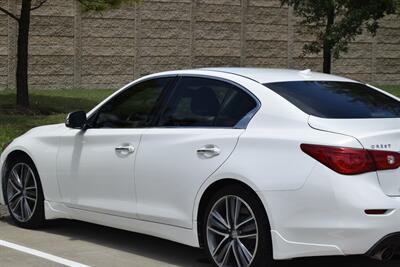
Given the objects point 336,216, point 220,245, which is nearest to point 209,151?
point 220,245

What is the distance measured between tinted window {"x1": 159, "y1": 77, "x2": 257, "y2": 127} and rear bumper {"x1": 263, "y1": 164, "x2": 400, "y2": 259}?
93 cm

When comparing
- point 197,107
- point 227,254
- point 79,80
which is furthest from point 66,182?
point 79,80

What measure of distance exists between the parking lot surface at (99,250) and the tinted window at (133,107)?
3.67 feet

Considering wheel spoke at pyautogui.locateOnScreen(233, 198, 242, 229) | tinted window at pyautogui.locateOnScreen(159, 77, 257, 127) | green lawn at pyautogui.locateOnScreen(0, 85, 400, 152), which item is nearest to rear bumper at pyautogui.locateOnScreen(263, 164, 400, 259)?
wheel spoke at pyautogui.locateOnScreen(233, 198, 242, 229)

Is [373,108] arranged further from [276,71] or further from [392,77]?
[392,77]

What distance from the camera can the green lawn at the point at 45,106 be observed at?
1418 centimetres

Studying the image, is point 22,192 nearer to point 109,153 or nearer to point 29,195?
point 29,195

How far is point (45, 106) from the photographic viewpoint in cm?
1764

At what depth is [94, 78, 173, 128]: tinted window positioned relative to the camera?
6695mm

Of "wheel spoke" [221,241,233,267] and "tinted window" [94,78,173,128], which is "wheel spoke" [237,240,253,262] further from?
"tinted window" [94,78,173,128]

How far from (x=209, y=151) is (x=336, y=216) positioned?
118cm

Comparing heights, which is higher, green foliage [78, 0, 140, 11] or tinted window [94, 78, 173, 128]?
green foliage [78, 0, 140, 11]

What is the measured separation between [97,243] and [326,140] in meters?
2.78

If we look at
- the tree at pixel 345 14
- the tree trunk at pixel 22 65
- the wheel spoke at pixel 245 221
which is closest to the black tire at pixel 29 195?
the wheel spoke at pixel 245 221
